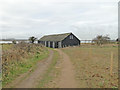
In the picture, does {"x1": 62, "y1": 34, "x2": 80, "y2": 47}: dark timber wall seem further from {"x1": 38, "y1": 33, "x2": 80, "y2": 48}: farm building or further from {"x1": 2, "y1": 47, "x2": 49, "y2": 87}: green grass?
{"x1": 2, "y1": 47, "x2": 49, "y2": 87}: green grass

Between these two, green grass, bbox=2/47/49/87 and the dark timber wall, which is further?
the dark timber wall

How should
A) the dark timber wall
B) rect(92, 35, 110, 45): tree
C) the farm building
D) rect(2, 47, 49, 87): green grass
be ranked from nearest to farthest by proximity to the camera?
rect(2, 47, 49, 87): green grass, the farm building, the dark timber wall, rect(92, 35, 110, 45): tree

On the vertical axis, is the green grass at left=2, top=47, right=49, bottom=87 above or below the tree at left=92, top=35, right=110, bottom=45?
below

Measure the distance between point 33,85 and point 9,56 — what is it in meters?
6.15

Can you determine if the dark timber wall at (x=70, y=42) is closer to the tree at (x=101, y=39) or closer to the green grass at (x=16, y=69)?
the tree at (x=101, y=39)

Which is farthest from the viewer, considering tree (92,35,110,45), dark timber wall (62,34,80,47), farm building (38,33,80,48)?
tree (92,35,110,45)

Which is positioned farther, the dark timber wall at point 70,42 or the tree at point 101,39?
the tree at point 101,39

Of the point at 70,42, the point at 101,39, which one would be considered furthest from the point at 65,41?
the point at 101,39

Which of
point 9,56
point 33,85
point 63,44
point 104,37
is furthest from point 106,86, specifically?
point 104,37

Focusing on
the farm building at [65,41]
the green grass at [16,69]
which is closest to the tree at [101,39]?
the farm building at [65,41]

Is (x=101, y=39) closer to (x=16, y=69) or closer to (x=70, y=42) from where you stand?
(x=70, y=42)

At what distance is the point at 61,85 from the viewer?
19.5ft

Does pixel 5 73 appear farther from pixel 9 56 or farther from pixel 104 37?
pixel 104 37

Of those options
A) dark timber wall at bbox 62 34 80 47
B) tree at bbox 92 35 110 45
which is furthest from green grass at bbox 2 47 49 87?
tree at bbox 92 35 110 45
